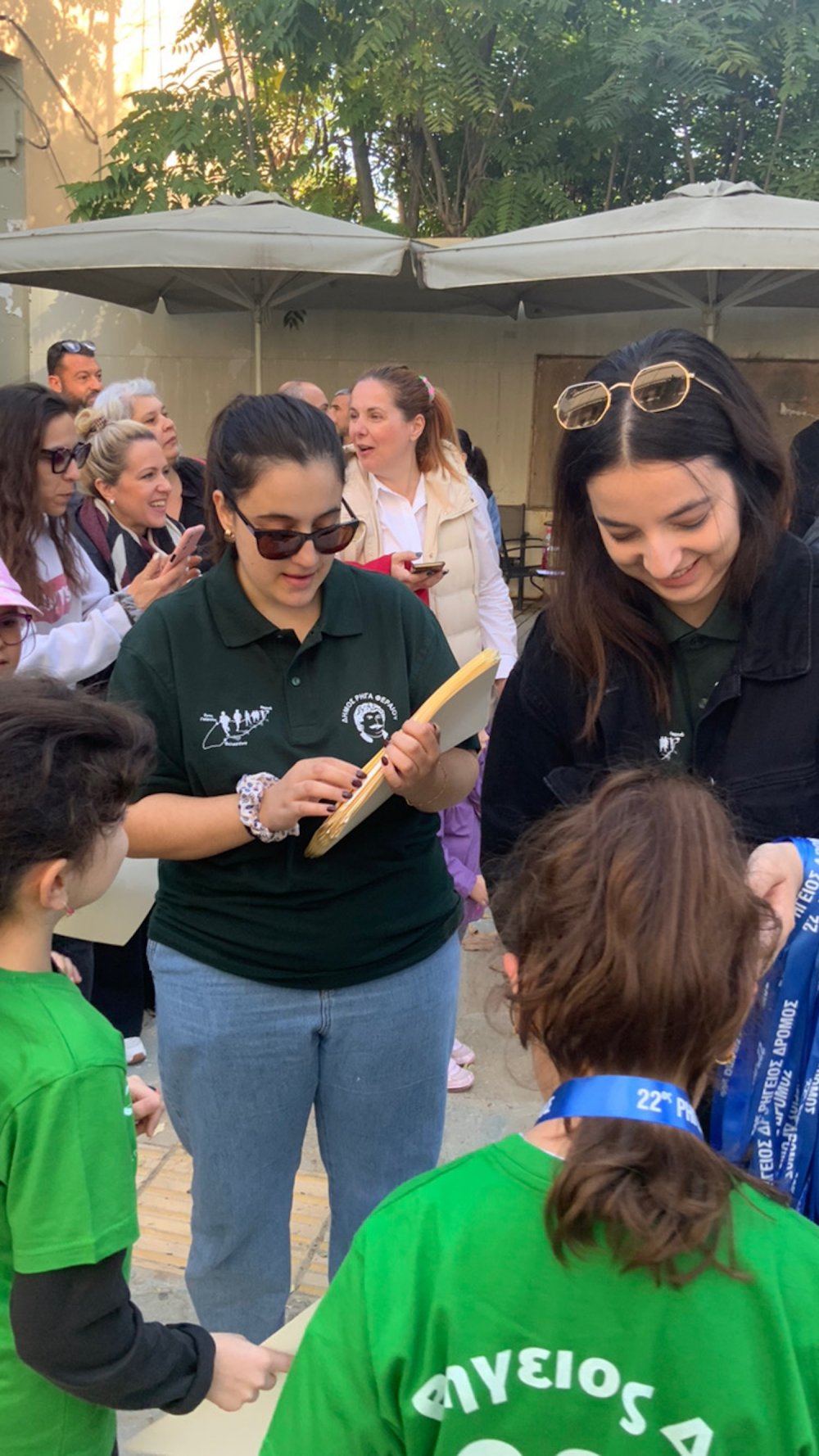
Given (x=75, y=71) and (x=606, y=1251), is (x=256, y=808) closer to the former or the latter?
(x=606, y=1251)

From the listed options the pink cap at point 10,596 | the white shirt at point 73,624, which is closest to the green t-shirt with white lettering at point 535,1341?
the pink cap at point 10,596

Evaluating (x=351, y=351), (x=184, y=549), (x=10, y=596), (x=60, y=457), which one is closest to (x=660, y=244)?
(x=184, y=549)

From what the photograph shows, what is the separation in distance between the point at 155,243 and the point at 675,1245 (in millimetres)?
6939

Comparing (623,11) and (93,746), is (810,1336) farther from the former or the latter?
(623,11)

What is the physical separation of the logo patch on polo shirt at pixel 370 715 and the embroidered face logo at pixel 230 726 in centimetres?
16

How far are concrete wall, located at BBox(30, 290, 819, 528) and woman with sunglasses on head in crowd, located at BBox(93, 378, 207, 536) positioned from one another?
5904mm

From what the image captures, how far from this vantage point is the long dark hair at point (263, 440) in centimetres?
195

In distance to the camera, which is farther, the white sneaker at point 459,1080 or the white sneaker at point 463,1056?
the white sneaker at point 463,1056

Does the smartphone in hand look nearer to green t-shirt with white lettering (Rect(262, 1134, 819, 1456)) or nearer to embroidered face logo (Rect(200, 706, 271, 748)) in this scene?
embroidered face logo (Rect(200, 706, 271, 748))

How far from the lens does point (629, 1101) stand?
3.13ft

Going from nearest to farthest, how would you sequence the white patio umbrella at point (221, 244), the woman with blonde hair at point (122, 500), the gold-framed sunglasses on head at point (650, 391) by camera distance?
the gold-framed sunglasses on head at point (650, 391), the woman with blonde hair at point (122, 500), the white patio umbrella at point (221, 244)

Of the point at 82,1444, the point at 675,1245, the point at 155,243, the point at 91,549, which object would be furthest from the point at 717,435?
the point at 155,243

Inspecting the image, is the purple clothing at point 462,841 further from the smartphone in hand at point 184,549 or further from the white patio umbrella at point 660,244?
the white patio umbrella at point 660,244

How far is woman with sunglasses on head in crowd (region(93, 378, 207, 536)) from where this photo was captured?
4609mm
